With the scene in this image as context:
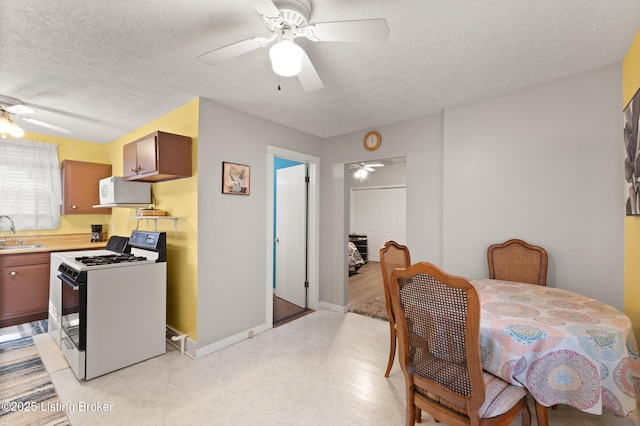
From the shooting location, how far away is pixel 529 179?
8.00 feet

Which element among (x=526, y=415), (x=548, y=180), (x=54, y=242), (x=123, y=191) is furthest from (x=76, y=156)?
(x=548, y=180)

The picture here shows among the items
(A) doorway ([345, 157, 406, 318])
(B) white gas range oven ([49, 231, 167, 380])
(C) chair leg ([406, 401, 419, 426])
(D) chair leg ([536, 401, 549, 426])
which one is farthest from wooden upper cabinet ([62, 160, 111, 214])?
(D) chair leg ([536, 401, 549, 426])

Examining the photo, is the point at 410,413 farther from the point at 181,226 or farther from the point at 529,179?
the point at 181,226

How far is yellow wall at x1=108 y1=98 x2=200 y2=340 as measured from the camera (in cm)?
268

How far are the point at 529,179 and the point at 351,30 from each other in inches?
82.5

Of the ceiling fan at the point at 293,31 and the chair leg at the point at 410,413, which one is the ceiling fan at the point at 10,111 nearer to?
the ceiling fan at the point at 293,31

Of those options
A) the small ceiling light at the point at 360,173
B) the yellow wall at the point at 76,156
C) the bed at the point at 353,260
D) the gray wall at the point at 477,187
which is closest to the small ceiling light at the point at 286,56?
the gray wall at the point at 477,187

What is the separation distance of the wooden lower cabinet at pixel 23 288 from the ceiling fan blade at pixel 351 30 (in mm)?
4270

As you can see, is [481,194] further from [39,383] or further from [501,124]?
[39,383]

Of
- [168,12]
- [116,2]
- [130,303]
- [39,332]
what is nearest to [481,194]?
[168,12]

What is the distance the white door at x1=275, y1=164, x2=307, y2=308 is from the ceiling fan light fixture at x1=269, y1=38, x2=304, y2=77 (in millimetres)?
2645

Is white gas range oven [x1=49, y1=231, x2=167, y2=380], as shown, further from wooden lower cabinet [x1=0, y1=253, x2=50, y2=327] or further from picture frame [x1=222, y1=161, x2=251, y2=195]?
wooden lower cabinet [x1=0, y1=253, x2=50, y2=327]

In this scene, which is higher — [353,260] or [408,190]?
[408,190]

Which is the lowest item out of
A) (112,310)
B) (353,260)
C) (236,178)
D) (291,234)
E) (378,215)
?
(353,260)
